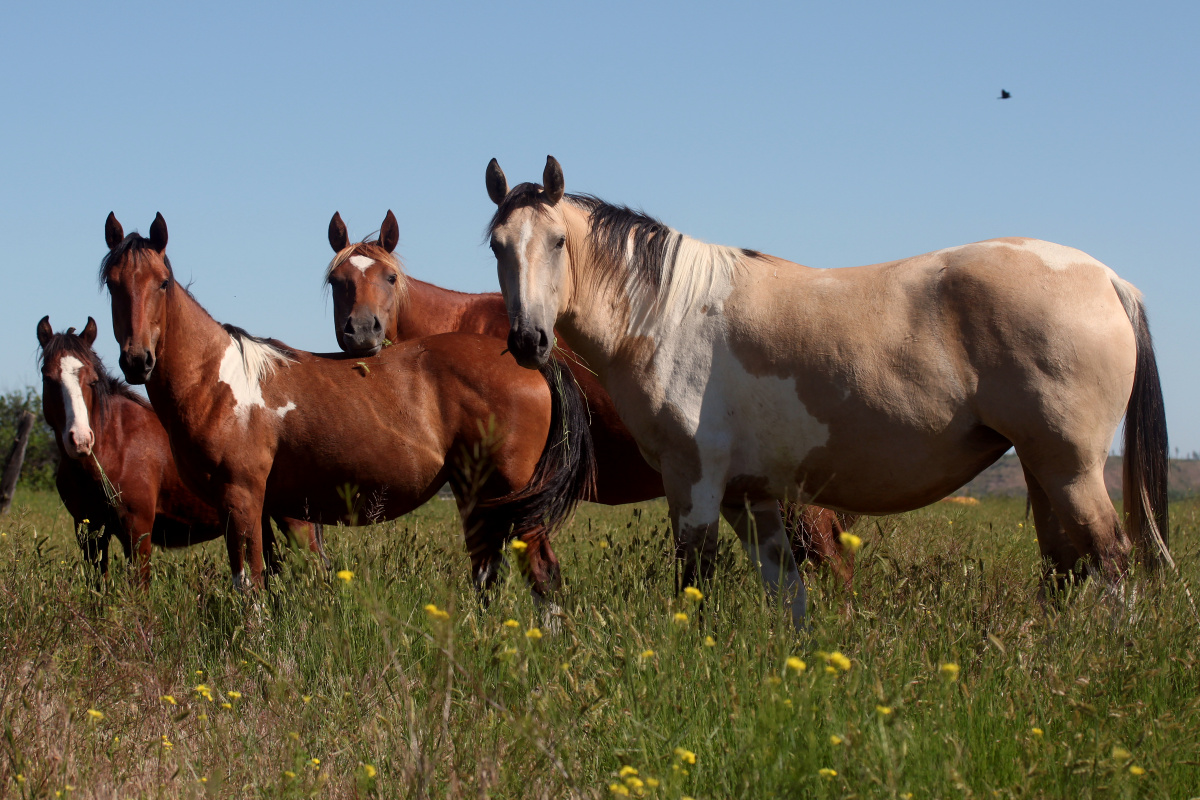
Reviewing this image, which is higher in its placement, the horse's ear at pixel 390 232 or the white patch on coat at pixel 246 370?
the horse's ear at pixel 390 232

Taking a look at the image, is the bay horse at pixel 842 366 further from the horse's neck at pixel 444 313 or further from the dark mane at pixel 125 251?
the horse's neck at pixel 444 313

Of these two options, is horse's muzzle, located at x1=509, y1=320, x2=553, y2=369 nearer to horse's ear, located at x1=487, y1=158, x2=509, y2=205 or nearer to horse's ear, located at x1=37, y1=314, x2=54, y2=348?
horse's ear, located at x1=487, y1=158, x2=509, y2=205

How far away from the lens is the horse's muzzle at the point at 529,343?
352cm

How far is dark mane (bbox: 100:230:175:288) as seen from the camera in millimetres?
4656

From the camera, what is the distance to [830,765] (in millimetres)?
2172

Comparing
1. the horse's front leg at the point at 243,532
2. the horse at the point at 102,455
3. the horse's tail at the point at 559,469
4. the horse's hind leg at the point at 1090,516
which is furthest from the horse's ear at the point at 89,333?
the horse's hind leg at the point at 1090,516

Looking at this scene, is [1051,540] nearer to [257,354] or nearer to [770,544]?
[770,544]

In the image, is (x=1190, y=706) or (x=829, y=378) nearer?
(x=1190, y=706)

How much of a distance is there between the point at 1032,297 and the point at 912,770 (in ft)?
6.47

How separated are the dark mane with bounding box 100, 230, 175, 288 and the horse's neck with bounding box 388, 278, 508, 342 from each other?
1.97 m

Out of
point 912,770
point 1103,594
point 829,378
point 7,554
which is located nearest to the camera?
point 912,770

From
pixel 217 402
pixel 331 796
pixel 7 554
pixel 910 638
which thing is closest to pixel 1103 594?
pixel 910 638

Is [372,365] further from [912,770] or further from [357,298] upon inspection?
[912,770]

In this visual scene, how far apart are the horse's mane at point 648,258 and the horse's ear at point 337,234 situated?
3566mm
